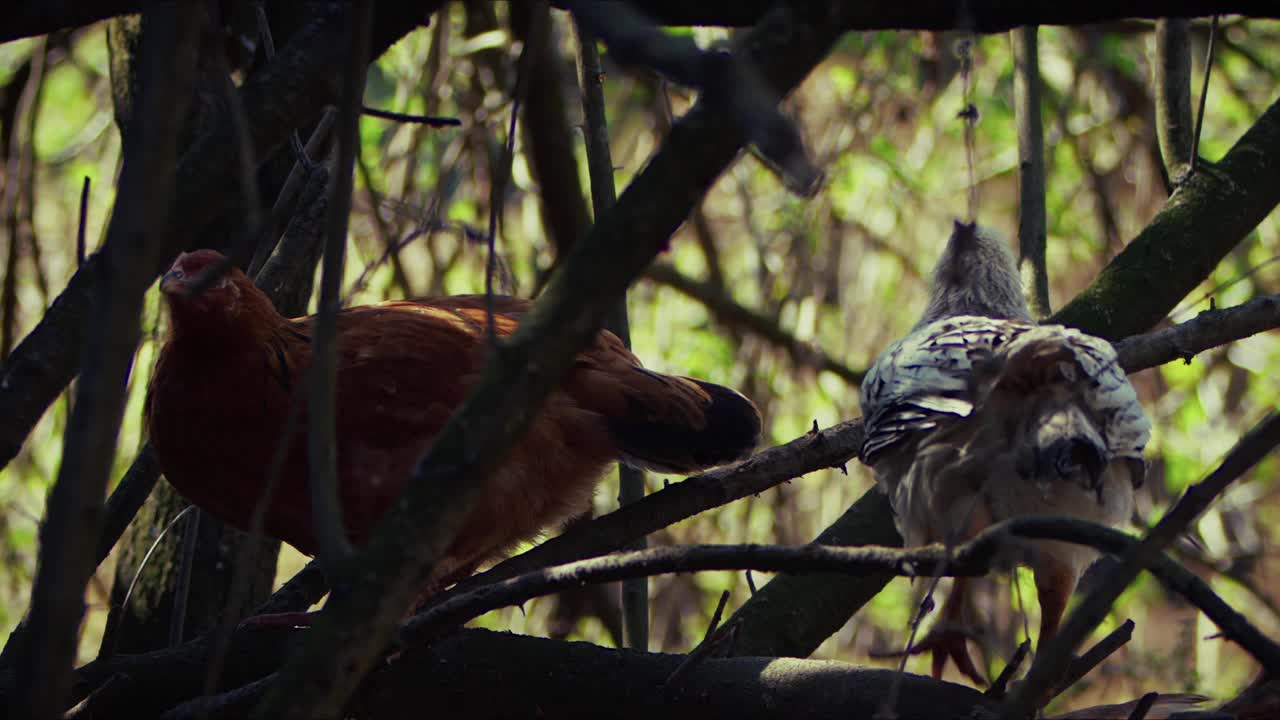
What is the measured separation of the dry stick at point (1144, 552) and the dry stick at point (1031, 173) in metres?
2.27

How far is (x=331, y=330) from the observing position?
1678mm

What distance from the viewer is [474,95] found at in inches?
226

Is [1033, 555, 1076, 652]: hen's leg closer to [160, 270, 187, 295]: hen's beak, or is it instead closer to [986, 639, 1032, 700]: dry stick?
[986, 639, 1032, 700]: dry stick

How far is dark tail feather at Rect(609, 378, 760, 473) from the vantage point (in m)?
3.52

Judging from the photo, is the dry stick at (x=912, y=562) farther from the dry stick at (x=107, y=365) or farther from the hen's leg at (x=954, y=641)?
the hen's leg at (x=954, y=641)

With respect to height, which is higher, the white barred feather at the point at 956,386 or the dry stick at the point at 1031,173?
the dry stick at the point at 1031,173

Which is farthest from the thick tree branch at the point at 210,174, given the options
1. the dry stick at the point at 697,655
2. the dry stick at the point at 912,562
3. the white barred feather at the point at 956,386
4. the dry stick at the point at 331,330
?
the white barred feather at the point at 956,386

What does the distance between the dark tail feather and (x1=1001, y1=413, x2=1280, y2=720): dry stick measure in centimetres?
187

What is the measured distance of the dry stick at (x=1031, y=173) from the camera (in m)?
3.88

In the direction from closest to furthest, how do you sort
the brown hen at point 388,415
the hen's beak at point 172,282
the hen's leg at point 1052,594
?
the hen's beak at point 172,282 → the brown hen at point 388,415 → the hen's leg at point 1052,594

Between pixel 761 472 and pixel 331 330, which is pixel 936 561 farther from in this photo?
pixel 761 472

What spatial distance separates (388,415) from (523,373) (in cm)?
184

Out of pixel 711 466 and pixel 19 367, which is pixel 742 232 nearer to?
pixel 711 466

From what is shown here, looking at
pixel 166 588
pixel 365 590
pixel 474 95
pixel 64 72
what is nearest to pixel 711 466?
pixel 166 588
